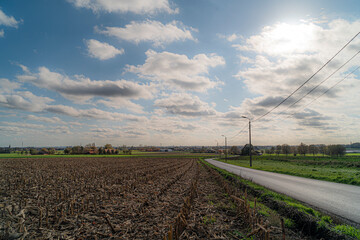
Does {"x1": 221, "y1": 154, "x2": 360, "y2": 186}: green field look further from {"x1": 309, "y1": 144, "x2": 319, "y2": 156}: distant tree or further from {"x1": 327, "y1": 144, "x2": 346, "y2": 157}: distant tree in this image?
{"x1": 309, "y1": 144, "x2": 319, "y2": 156}: distant tree

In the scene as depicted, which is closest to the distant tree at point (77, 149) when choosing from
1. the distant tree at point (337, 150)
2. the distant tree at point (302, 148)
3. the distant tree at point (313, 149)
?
the distant tree at point (337, 150)

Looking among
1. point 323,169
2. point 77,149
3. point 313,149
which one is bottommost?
point 313,149

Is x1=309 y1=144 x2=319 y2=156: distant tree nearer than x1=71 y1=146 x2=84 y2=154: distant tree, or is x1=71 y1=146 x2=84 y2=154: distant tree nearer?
x1=71 y1=146 x2=84 y2=154: distant tree

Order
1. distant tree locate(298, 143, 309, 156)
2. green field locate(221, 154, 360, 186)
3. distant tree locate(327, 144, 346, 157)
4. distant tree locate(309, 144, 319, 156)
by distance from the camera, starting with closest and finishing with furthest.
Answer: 1. green field locate(221, 154, 360, 186)
2. distant tree locate(327, 144, 346, 157)
3. distant tree locate(298, 143, 309, 156)
4. distant tree locate(309, 144, 319, 156)

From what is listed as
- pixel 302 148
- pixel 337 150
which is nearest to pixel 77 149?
pixel 337 150

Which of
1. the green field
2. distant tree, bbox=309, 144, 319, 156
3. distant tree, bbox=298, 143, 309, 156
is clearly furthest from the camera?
distant tree, bbox=309, 144, 319, 156

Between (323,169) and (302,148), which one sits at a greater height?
(323,169)

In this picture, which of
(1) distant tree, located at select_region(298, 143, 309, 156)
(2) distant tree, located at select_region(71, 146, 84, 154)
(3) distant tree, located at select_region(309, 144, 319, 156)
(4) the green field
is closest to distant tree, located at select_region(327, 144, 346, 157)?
(1) distant tree, located at select_region(298, 143, 309, 156)

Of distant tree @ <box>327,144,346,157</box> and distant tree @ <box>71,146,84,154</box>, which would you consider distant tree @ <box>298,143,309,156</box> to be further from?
distant tree @ <box>71,146,84,154</box>

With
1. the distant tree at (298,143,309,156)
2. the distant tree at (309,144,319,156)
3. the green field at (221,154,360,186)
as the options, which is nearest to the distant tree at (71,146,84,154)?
the green field at (221,154,360,186)

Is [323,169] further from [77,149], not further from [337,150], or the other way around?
[77,149]

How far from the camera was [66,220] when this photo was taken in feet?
26.7

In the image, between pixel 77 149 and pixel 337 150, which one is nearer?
pixel 337 150

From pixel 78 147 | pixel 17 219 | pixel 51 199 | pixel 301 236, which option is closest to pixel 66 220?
pixel 17 219
